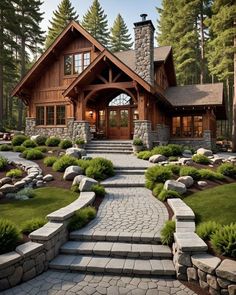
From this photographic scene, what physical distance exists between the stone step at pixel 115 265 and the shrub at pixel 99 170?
484cm

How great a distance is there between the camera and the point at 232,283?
3854mm

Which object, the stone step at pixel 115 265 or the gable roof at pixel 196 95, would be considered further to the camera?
the gable roof at pixel 196 95

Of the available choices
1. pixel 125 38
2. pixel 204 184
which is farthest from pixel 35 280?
pixel 125 38

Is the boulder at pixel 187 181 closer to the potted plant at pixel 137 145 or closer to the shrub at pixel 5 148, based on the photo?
the potted plant at pixel 137 145

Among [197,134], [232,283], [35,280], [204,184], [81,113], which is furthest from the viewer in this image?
[197,134]

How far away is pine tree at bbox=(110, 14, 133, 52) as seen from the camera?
43.1 meters

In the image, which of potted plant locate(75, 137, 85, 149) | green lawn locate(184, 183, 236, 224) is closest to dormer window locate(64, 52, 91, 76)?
potted plant locate(75, 137, 85, 149)

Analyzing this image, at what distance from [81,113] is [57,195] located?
31.9 feet

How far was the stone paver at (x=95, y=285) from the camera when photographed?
4.15 m

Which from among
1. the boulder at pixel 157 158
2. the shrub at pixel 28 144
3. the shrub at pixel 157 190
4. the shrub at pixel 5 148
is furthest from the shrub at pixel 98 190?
the shrub at pixel 5 148

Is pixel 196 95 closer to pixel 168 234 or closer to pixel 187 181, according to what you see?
pixel 187 181

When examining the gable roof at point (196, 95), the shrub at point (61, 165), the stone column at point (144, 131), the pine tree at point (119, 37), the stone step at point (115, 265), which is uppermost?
the pine tree at point (119, 37)

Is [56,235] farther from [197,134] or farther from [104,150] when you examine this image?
[197,134]

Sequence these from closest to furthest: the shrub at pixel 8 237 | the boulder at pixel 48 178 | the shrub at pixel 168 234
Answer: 1. the shrub at pixel 8 237
2. the shrub at pixel 168 234
3. the boulder at pixel 48 178
